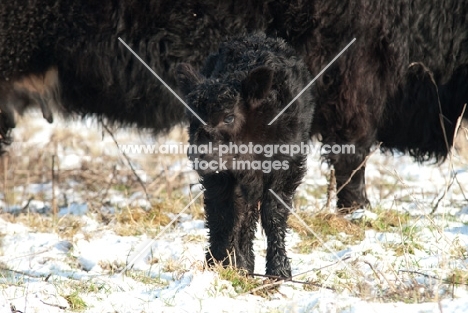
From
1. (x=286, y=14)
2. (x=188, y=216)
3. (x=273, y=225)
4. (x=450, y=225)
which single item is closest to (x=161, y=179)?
(x=188, y=216)

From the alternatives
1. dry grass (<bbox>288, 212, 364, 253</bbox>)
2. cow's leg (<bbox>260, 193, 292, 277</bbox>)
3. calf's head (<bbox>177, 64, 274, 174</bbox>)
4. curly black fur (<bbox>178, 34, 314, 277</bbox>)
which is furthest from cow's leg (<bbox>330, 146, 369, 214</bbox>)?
calf's head (<bbox>177, 64, 274, 174</bbox>)

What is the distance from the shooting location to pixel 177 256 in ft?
16.9

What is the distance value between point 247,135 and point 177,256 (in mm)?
1203

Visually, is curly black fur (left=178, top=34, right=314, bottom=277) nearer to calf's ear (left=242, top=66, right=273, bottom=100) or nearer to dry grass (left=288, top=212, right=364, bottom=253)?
calf's ear (left=242, top=66, right=273, bottom=100)

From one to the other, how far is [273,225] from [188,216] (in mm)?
2144

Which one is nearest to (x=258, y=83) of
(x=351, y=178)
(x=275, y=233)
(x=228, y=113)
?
(x=228, y=113)

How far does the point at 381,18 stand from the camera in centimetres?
618

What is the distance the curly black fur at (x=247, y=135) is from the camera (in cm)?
416

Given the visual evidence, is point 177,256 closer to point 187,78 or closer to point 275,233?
point 275,233

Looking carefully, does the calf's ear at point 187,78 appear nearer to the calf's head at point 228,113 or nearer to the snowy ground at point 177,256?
the calf's head at point 228,113

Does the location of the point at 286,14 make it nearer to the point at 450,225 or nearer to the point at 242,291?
the point at 450,225

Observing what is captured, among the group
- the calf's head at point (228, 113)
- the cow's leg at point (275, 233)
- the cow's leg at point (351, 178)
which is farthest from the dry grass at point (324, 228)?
the calf's head at point (228, 113)

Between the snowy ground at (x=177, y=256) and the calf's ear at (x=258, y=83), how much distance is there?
90cm

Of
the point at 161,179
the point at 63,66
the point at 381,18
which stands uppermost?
the point at 381,18
